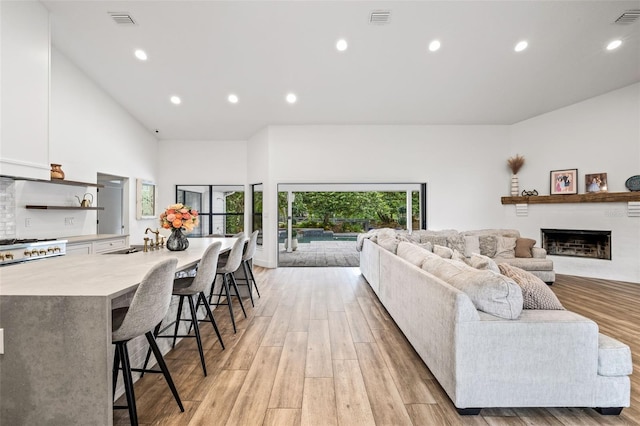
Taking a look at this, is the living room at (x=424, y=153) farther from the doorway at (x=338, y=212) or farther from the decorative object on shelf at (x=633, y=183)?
the doorway at (x=338, y=212)

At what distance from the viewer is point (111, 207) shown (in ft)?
21.4

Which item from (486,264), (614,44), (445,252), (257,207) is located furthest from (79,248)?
(614,44)

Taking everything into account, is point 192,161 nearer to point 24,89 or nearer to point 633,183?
point 24,89

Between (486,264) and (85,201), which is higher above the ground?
(85,201)

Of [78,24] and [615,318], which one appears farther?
[78,24]

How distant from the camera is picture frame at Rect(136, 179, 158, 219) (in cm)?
638

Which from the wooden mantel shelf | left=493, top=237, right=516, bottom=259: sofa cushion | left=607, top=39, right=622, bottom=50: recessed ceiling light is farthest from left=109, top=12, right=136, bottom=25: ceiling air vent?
the wooden mantel shelf

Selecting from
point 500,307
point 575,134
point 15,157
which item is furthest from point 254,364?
point 575,134

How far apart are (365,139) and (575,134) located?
153 inches

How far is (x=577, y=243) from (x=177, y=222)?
6.81 m

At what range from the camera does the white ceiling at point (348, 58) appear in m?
3.84

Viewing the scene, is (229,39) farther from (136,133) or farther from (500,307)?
(500,307)

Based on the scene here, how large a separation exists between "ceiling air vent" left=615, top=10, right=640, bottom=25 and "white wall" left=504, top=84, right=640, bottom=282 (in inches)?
62.1

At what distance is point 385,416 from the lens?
1749 millimetres
